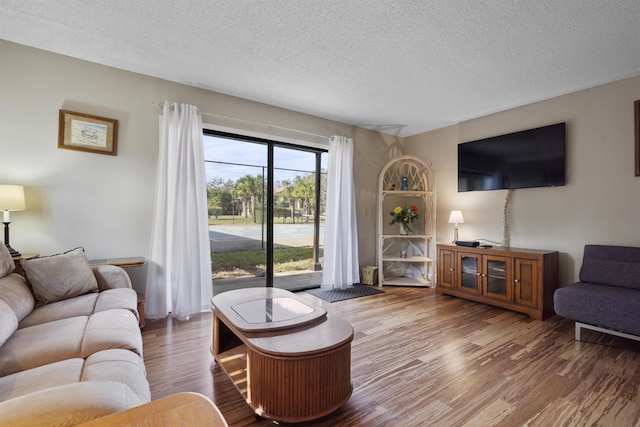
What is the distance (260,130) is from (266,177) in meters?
0.59

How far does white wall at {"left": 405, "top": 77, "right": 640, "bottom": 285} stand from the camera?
282 cm

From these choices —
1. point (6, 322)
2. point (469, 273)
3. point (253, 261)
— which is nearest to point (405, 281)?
point (469, 273)

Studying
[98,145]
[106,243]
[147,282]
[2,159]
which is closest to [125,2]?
[98,145]

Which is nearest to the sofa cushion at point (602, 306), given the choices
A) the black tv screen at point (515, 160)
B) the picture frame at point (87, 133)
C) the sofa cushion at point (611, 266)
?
the sofa cushion at point (611, 266)

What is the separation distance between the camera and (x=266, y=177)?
12.5 ft

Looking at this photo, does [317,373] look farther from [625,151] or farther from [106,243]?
[625,151]

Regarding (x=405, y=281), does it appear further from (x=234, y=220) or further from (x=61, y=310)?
(x=61, y=310)

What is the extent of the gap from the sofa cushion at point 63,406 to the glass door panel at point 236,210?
2.62 meters

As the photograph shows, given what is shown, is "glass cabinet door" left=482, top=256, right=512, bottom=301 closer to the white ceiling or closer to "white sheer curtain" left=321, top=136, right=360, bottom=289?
"white sheer curtain" left=321, top=136, right=360, bottom=289

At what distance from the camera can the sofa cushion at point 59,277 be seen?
1.97 metres

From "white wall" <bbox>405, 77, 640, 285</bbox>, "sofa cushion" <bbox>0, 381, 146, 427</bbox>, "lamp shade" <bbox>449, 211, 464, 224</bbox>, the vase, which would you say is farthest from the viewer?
the vase

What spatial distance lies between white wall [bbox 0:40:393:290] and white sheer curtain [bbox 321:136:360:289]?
173 cm

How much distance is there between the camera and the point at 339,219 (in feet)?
13.7

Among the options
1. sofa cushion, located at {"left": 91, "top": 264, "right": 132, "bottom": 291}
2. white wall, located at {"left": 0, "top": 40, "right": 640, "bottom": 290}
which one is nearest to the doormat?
white wall, located at {"left": 0, "top": 40, "right": 640, "bottom": 290}
